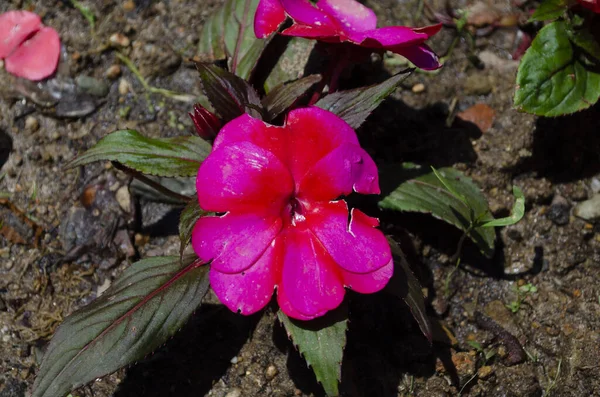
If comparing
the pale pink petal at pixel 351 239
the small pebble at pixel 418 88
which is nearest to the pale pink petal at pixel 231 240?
the pale pink petal at pixel 351 239

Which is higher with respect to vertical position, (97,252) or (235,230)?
(235,230)

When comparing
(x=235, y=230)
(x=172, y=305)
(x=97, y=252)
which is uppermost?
(x=235, y=230)

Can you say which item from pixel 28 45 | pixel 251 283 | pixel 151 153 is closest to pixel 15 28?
pixel 28 45

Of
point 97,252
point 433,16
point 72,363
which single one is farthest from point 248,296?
point 433,16

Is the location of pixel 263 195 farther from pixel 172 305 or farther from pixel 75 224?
pixel 75 224

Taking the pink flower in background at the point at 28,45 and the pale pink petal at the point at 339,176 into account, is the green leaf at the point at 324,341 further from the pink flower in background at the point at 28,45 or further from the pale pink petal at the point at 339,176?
the pink flower in background at the point at 28,45

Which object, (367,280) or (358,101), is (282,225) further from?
(358,101)

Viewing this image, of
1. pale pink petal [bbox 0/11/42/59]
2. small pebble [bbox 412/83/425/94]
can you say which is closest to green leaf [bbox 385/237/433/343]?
small pebble [bbox 412/83/425/94]
